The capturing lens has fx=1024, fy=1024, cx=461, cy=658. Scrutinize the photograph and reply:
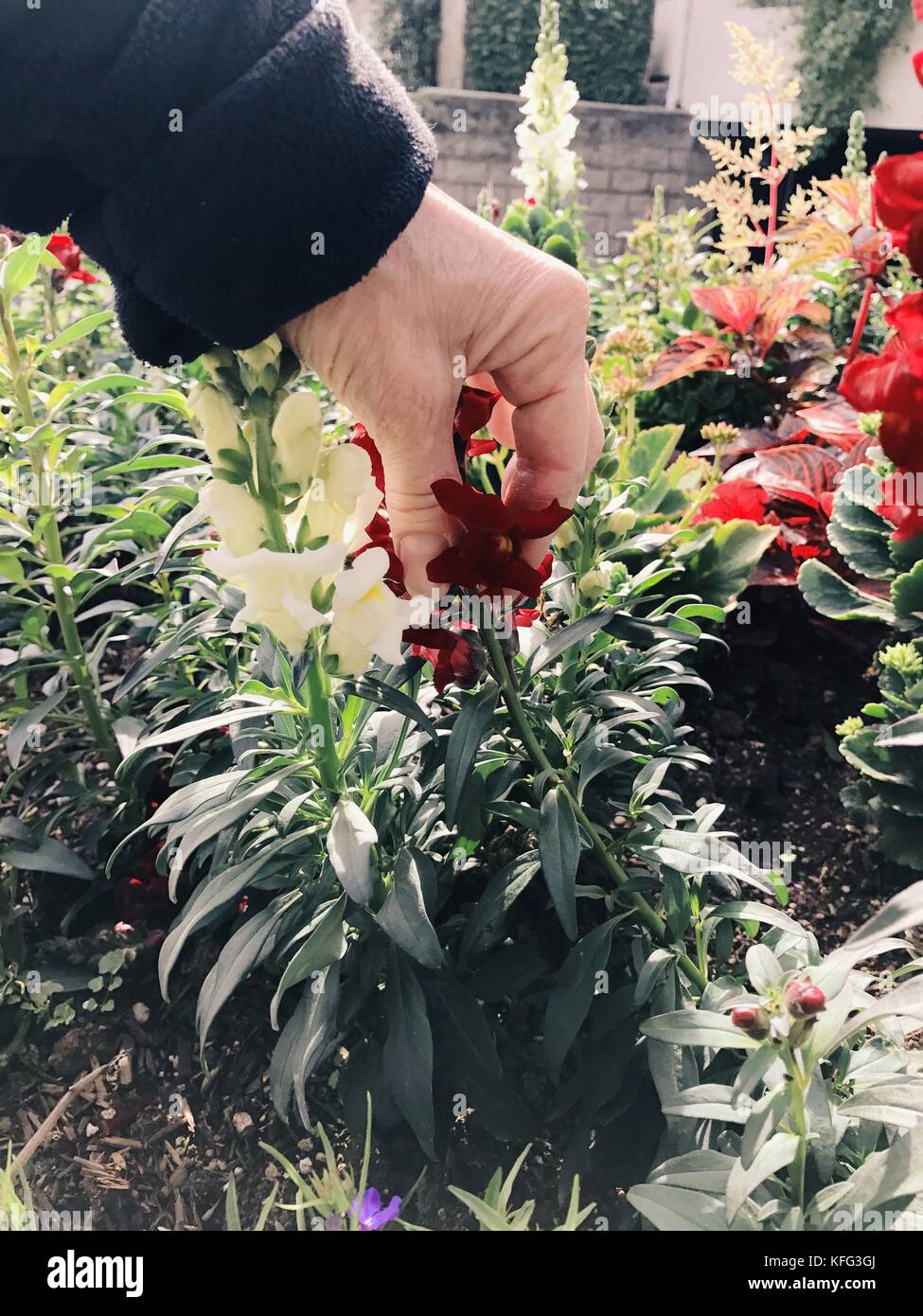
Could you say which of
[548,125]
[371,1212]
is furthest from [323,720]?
[548,125]

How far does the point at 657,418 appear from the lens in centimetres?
293

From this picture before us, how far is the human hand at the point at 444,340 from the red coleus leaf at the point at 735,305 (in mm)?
1856

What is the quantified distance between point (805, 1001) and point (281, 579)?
0.62 metres

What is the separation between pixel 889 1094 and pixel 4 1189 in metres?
0.97

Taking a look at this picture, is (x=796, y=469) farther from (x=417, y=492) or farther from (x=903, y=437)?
(x=417, y=492)

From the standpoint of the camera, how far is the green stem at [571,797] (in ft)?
3.99

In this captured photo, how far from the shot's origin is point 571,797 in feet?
4.23

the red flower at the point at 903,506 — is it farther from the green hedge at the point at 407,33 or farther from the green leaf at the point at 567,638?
the green hedge at the point at 407,33

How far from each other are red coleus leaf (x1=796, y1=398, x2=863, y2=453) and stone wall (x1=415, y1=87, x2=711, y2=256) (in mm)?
6830

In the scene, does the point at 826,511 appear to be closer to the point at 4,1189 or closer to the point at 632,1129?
the point at 632,1129

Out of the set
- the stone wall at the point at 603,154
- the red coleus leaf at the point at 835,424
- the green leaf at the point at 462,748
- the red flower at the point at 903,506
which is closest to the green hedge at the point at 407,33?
the stone wall at the point at 603,154

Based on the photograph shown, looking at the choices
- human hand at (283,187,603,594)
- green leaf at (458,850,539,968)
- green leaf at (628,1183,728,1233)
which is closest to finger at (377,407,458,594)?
human hand at (283,187,603,594)
